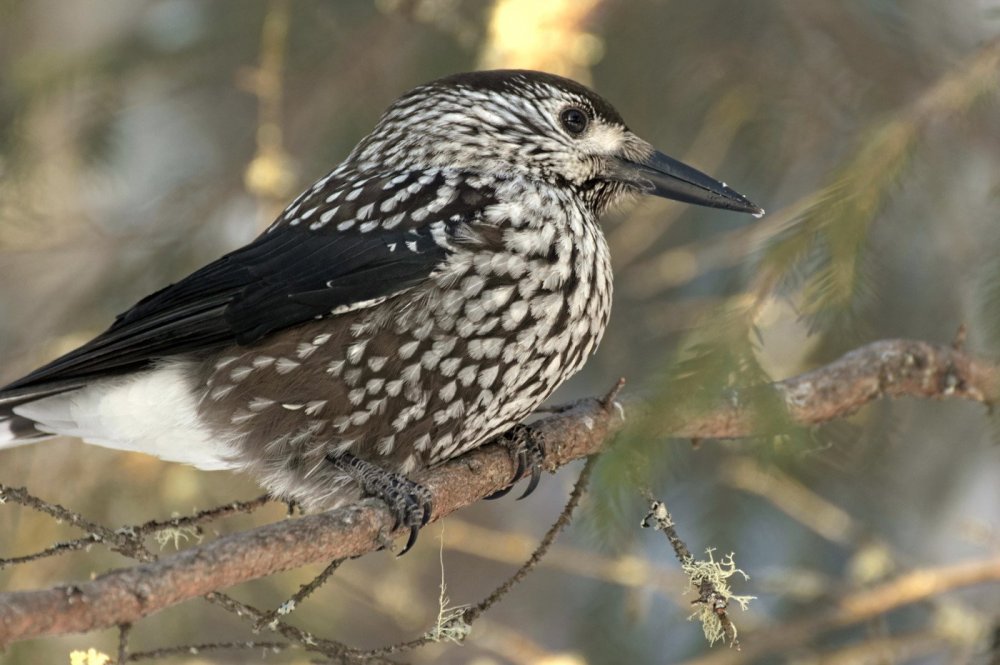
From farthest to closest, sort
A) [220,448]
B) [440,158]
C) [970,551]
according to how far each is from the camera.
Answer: [970,551]
[440,158]
[220,448]

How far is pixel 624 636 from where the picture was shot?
4285 millimetres

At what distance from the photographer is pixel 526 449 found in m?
3.50

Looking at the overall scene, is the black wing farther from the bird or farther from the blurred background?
the blurred background

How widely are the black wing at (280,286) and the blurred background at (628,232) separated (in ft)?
2.42

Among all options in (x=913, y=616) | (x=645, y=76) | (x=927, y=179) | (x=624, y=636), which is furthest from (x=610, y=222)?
(x=913, y=616)

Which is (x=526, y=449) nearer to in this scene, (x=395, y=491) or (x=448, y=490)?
(x=448, y=490)

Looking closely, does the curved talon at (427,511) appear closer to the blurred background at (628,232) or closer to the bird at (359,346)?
the bird at (359,346)

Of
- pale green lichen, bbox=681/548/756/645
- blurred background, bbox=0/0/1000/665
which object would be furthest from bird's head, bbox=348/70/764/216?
pale green lichen, bbox=681/548/756/645

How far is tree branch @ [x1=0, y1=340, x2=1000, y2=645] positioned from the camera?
2.01m

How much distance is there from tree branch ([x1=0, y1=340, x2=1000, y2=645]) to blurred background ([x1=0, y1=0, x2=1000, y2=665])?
157mm

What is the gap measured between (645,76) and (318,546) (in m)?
2.77

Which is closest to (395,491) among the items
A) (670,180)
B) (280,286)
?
(280,286)

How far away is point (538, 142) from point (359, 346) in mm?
943

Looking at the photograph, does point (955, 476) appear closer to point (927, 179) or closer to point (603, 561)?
point (927, 179)
